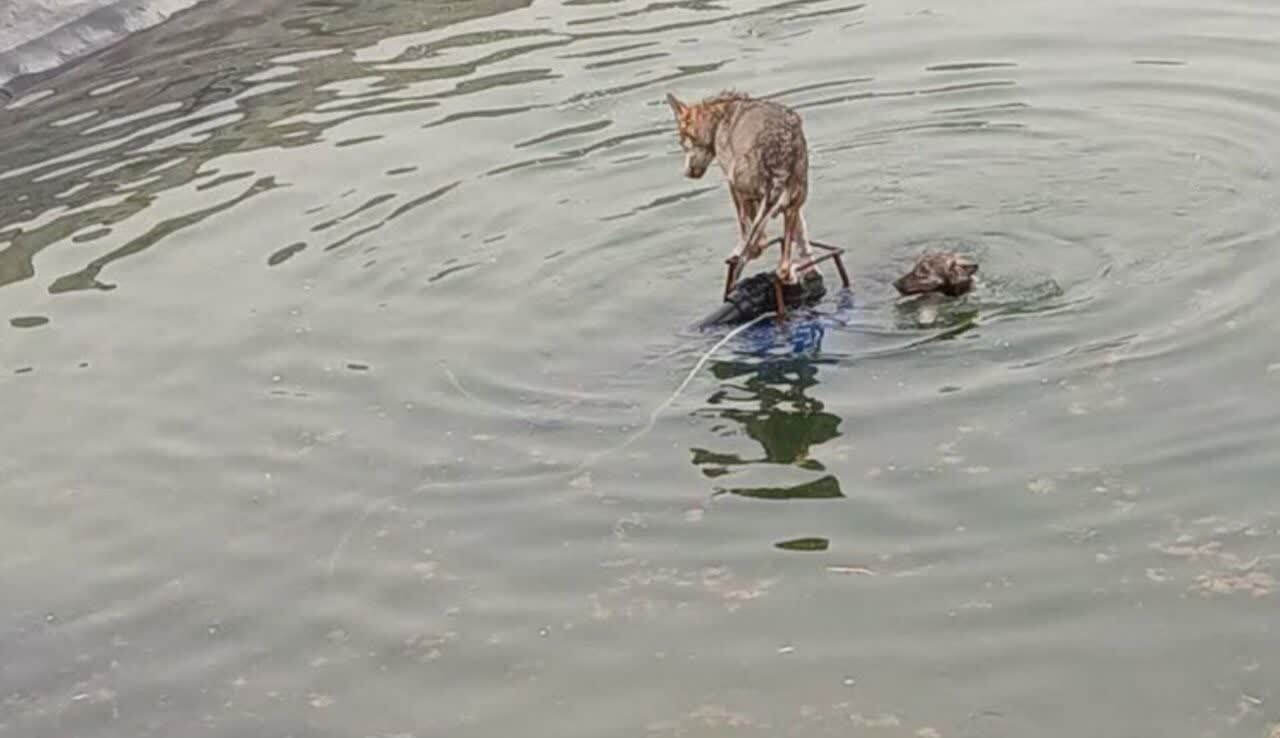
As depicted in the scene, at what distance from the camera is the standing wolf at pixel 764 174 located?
8.55m

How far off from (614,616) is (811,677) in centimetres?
80

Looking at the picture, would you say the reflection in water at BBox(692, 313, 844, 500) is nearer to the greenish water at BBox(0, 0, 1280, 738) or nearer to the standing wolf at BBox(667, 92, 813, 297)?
the greenish water at BBox(0, 0, 1280, 738)

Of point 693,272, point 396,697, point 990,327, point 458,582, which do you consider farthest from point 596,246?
point 396,697

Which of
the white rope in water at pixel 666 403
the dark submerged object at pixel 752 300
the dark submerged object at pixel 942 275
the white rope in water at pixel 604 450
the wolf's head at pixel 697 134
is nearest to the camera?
the white rope in water at pixel 604 450

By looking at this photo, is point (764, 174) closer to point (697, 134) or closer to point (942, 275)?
point (942, 275)

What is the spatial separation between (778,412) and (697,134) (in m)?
2.09

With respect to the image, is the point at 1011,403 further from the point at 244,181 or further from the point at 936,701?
the point at 244,181

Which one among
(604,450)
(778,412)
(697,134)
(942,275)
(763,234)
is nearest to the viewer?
(604,450)

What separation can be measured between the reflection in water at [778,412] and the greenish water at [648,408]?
29 millimetres

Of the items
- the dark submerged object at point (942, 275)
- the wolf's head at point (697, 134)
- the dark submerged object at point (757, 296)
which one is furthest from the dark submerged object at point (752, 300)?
the wolf's head at point (697, 134)

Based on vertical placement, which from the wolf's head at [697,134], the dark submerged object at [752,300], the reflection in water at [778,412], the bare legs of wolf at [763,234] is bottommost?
the reflection in water at [778,412]

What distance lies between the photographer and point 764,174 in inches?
337

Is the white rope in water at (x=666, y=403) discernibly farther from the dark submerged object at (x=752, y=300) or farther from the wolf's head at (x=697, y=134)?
the wolf's head at (x=697, y=134)

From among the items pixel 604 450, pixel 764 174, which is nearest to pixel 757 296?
pixel 764 174
